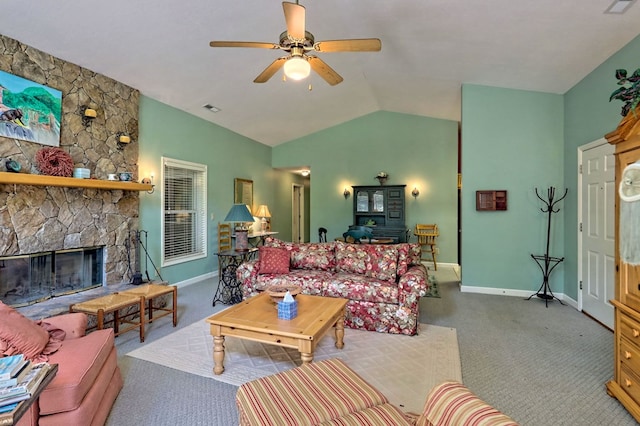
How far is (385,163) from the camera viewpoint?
295 inches

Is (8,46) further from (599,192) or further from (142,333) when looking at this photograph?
(599,192)

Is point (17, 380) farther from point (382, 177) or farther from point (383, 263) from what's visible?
point (382, 177)

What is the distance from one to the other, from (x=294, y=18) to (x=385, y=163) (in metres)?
5.51

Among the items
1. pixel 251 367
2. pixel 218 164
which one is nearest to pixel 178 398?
pixel 251 367

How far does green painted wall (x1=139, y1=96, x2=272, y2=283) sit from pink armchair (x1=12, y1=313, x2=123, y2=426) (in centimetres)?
273

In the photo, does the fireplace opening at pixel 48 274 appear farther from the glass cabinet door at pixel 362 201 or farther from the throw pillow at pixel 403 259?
the glass cabinet door at pixel 362 201

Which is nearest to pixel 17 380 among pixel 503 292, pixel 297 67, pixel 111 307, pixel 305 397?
pixel 305 397

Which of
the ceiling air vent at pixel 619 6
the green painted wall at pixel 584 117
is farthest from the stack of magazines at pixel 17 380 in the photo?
the green painted wall at pixel 584 117

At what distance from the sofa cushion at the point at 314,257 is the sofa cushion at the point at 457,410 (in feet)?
9.00

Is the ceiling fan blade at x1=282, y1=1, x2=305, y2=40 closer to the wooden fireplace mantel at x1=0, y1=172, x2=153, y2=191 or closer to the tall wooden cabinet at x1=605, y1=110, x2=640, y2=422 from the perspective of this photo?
the tall wooden cabinet at x1=605, y1=110, x2=640, y2=422

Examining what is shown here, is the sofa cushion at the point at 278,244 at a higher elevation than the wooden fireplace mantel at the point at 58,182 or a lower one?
lower

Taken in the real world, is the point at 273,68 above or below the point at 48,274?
above

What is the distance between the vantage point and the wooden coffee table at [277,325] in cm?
221

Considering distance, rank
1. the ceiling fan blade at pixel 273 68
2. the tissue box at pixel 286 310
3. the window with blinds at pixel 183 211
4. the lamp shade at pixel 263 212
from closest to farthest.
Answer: the tissue box at pixel 286 310, the ceiling fan blade at pixel 273 68, the window with blinds at pixel 183 211, the lamp shade at pixel 263 212
